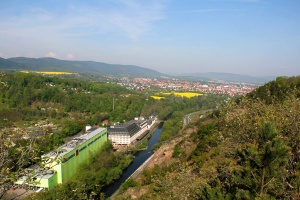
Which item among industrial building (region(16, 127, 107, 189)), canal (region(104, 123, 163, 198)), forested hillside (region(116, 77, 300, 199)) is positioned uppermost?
forested hillside (region(116, 77, 300, 199))

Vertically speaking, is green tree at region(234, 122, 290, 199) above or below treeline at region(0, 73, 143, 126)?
above

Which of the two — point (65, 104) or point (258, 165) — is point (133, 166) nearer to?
point (258, 165)

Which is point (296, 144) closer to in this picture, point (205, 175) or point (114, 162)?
point (205, 175)

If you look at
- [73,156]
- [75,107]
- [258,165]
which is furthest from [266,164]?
[75,107]

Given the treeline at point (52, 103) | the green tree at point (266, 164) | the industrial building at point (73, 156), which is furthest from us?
the treeline at point (52, 103)

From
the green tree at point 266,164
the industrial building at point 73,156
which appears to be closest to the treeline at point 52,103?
the industrial building at point 73,156

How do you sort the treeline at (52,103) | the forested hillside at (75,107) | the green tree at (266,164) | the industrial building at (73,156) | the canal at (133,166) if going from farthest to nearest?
the treeline at (52,103)
the forested hillside at (75,107)
the canal at (133,166)
the industrial building at (73,156)
the green tree at (266,164)

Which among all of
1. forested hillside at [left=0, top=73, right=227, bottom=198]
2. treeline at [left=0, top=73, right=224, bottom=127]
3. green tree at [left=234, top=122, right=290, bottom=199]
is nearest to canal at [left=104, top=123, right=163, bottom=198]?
forested hillside at [left=0, top=73, right=227, bottom=198]

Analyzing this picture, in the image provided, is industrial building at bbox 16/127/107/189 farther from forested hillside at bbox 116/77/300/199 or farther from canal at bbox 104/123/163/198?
forested hillside at bbox 116/77/300/199

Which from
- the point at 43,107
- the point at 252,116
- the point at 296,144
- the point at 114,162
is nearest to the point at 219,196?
the point at 296,144

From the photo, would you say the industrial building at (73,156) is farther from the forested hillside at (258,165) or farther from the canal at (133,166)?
the forested hillside at (258,165)

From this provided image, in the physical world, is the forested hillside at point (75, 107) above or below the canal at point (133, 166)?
above

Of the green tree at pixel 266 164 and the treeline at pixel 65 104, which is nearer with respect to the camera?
the green tree at pixel 266 164
